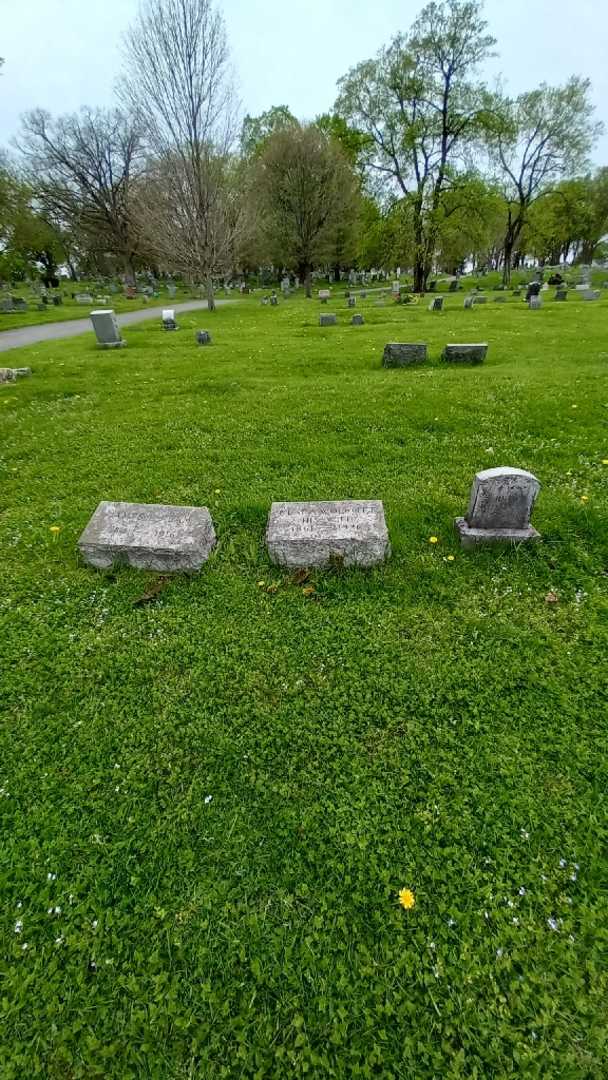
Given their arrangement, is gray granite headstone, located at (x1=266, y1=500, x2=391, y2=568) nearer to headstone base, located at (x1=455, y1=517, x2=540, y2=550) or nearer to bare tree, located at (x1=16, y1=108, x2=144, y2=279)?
headstone base, located at (x1=455, y1=517, x2=540, y2=550)

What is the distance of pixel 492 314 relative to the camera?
18.6 metres

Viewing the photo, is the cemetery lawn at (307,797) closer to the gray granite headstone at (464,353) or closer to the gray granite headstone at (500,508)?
the gray granite headstone at (500,508)

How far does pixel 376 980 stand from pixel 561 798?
4.08 ft

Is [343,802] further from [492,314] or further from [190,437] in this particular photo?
[492,314]

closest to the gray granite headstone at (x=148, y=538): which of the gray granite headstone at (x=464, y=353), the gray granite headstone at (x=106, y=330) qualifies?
the gray granite headstone at (x=464, y=353)

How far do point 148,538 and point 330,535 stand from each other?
156 cm

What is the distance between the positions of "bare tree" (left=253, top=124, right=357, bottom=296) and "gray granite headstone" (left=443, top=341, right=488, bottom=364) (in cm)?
2374

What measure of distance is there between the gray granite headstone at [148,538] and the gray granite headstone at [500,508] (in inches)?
93.5

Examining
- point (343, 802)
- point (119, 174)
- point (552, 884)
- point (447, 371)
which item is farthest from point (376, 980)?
point (119, 174)

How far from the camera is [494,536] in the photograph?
3994 millimetres

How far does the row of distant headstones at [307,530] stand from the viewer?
12.4 feet

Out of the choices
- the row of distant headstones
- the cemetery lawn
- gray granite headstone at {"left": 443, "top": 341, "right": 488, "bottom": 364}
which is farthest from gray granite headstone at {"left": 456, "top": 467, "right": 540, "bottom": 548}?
gray granite headstone at {"left": 443, "top": 341, "right": 488, "bottom": 364}

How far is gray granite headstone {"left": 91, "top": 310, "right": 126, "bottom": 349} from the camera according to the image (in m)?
14.0

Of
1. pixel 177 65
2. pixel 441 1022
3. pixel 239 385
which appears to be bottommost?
pixel 441 1022
